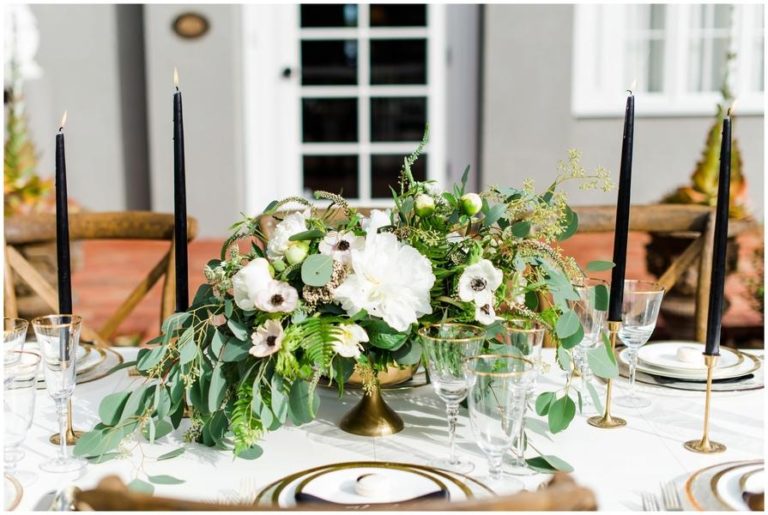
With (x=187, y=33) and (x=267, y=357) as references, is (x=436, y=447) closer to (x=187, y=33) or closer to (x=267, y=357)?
(x=267, y=357)

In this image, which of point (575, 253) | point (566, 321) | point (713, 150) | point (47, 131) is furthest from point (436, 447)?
point (47, 131)

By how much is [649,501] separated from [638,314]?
1.24 feet

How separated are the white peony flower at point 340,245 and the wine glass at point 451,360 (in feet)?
0.43

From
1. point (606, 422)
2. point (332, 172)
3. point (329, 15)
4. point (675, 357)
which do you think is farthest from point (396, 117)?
point (606, 422)

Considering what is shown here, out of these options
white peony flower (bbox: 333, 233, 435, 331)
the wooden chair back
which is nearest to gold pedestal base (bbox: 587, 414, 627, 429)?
white peony flower (bbox: 333, 233, 435, 331)

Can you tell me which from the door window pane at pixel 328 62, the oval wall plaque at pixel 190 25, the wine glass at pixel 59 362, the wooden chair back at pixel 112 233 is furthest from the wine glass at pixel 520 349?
the door window pane at pixel 328 62

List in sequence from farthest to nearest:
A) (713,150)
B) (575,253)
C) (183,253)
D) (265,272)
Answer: (575,253) < (713,150) < (183,253) < (265,272)

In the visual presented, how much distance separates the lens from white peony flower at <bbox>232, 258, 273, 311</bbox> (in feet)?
3.30

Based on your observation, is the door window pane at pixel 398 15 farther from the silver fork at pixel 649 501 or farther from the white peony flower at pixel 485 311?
the silver fork at pixel 649 501

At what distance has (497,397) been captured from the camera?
86 cm

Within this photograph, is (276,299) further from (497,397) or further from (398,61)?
(398,61)

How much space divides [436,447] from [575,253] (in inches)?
158

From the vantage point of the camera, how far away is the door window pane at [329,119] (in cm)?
546

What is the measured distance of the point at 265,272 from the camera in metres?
1.02
